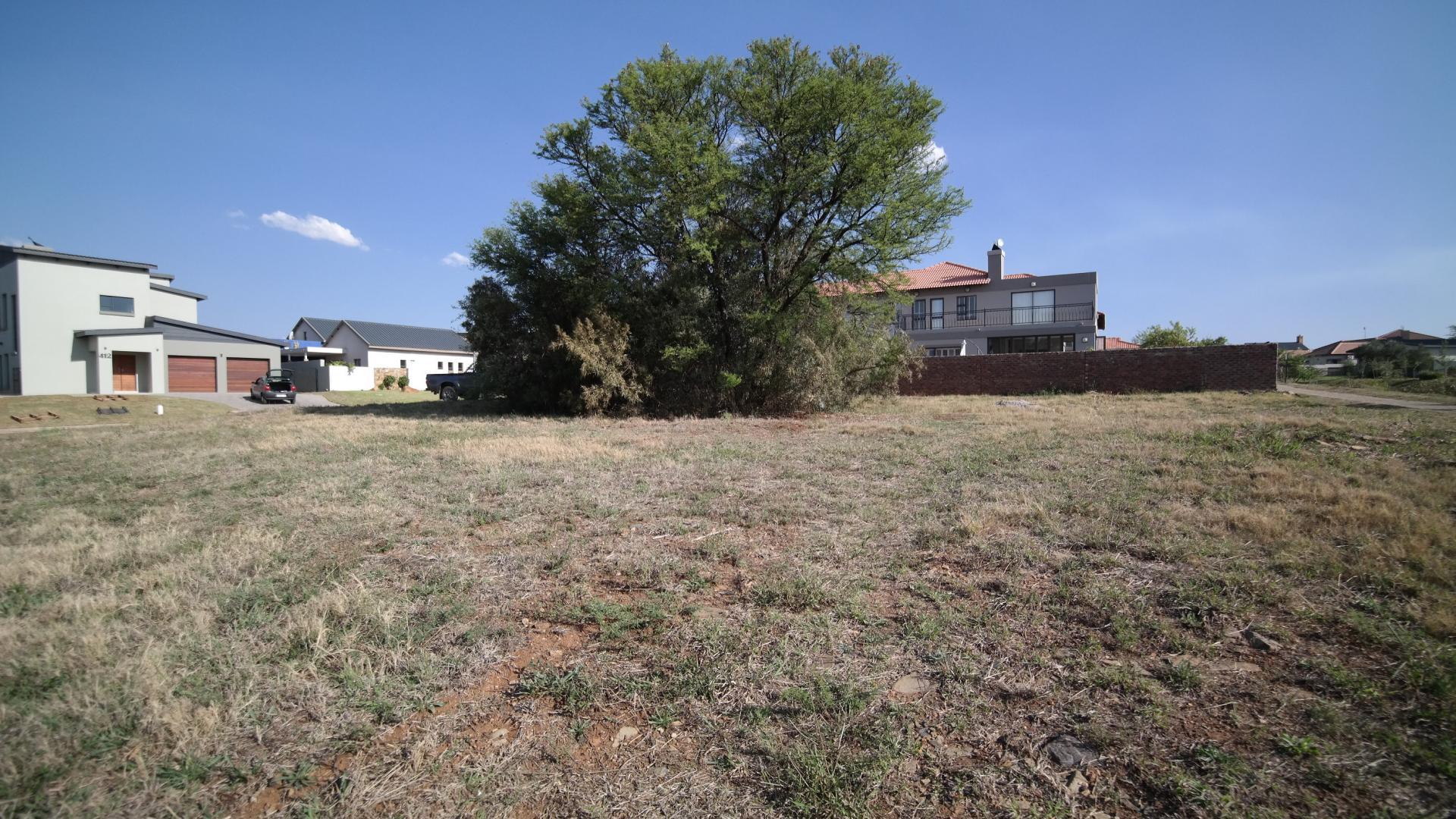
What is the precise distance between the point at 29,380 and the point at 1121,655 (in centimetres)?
4142

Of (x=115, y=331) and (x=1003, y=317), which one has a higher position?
(x=1003, y=317)

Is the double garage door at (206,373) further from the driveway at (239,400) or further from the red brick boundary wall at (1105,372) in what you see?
the red brick boundary wall at (1105,372)

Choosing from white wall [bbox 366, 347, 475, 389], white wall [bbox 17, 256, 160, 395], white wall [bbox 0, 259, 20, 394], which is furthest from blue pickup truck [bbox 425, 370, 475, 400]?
white wall [bbox 0, 259, 20, 394]

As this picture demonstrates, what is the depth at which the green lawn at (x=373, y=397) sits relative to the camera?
3094 centimetres

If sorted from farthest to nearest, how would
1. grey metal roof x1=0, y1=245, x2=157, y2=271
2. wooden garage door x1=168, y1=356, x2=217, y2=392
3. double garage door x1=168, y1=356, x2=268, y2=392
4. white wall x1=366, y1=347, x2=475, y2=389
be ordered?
white wall x1=366, y1=347, x2=475, y2=389 → double garage door x1=168, y1=356, x2=268, y2=392 → wooden garage door x1=168, y1=356, x2=217, y2=392 → grey metal roof x1=0, y1=245, x2=157, y2=271

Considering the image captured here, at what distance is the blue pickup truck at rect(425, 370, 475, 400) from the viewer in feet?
86.8

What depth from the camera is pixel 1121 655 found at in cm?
296

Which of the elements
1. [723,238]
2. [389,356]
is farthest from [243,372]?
[723,238]

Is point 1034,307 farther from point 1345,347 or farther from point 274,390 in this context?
point 1345,347

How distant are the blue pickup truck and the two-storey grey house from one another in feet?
69.8

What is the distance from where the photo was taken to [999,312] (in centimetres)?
3198

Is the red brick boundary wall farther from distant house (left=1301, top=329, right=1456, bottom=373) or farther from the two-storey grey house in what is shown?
distant house (left=1301, top=329, right=1456, bottom=373)

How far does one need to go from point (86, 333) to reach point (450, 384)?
17.7m

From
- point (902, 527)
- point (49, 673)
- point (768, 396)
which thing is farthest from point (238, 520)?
point (768, 396)
